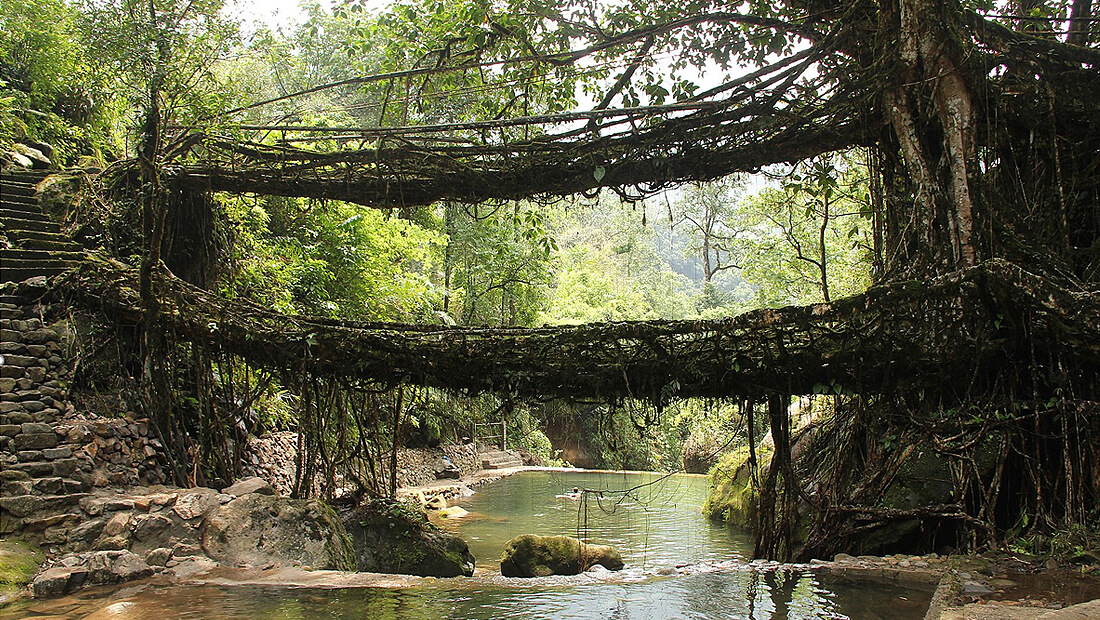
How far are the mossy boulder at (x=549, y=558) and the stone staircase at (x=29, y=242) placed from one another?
585 centimetres

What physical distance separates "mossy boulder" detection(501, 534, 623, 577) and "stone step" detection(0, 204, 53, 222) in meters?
7.05

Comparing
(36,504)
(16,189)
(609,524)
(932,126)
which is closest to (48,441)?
(36,504)

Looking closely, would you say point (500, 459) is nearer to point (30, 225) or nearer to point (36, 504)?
point (30, 225)

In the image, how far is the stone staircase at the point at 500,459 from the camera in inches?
789

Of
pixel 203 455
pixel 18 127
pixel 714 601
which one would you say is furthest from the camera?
Result: pixel 18 127

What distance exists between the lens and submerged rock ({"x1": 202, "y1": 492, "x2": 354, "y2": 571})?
6.09m

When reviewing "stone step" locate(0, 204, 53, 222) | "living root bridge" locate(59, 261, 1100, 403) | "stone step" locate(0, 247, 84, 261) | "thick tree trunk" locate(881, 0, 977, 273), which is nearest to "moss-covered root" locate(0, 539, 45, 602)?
"living root bridge" locate(59, 261, 1100, 403)

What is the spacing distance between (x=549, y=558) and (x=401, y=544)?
58.8 inches

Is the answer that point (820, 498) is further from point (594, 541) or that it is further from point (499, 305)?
point (499, 305)

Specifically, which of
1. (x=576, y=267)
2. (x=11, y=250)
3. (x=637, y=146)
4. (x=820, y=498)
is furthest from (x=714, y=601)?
(x=576, y=267)

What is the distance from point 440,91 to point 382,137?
265 centimetres

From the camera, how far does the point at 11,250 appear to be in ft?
27.0

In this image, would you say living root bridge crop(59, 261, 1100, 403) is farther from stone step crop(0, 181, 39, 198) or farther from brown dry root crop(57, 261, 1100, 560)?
stone step crop(0, 181, 39, 198)

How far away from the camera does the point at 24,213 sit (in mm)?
8852
